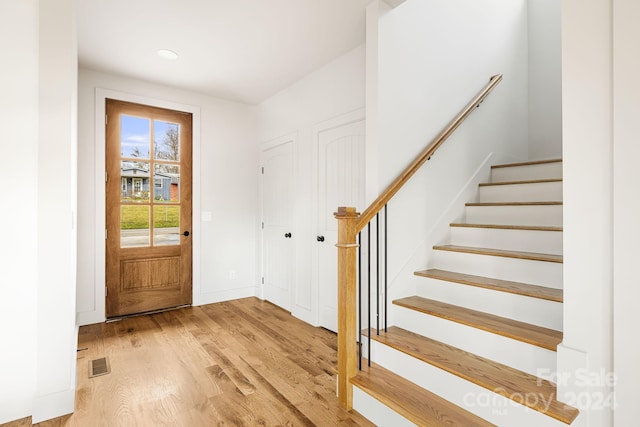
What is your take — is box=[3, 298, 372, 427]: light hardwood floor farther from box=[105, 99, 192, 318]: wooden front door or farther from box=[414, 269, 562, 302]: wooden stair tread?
box=[414, 269, 562, 302]: wooden stair tread

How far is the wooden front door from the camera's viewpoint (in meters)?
3.47

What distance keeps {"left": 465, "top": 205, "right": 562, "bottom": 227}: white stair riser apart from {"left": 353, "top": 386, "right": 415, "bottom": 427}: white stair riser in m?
1.68

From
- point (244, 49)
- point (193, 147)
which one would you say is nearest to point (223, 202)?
point (193, 147)

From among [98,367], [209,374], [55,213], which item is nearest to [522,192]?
[209,374]

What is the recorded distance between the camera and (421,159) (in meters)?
2.21

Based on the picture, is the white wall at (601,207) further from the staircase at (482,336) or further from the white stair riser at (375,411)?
the white stair riser at (375,411)

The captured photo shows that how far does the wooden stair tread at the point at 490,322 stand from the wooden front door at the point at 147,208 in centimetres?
280

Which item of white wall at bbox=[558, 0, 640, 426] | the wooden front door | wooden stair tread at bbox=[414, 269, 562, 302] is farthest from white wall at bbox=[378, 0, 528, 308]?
the wooden front door

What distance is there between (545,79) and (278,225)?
3402 mm

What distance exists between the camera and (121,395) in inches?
81.4

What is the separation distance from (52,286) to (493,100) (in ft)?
12.4

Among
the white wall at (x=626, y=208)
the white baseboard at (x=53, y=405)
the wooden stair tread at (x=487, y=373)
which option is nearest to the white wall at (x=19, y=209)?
the white baseboard at (x=53, y=405)

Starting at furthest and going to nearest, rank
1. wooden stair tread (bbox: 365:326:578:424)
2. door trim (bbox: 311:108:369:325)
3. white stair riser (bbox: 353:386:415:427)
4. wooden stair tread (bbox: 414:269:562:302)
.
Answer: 1. door trim (bbox: 311:108:369:325)
2. wooden stair tread (bbox: 414:269:562:302)
3. white stair riser (bbox: 353:386:415:427)
4. wooden stair tread (bbox: 365:326:578:424)

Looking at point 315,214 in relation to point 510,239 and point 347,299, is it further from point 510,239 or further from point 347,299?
point 510,239
